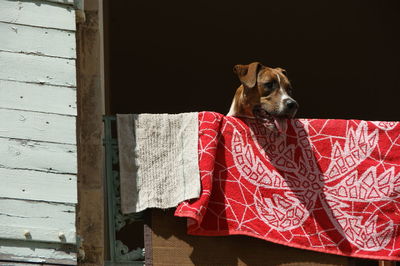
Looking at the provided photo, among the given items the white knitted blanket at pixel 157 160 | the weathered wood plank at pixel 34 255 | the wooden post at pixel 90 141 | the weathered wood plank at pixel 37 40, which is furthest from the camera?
the white knitted blanket at pixel 157 160

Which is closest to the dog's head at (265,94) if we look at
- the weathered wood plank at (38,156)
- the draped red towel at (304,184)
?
the draped red towel at (304,184)

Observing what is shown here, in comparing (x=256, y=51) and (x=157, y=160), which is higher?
(x=256, y=51)

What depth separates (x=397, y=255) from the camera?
302 inches

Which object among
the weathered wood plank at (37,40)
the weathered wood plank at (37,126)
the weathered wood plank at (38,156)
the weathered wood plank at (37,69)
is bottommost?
the weathered wood plank at (38,156)

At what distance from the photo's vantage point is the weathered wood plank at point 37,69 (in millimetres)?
7055

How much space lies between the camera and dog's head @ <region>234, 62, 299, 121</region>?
7738 millimetres

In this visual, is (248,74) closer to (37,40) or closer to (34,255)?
(37,40)

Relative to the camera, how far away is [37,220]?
6.79 meters

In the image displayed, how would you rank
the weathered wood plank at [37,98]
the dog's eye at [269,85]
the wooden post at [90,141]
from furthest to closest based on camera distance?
the dog's eye at [269,85], the wooden post at [90,141], the weathered wood plank at [37,98]

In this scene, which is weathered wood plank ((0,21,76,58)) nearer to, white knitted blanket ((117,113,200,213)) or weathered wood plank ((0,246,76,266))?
white knitted blanket ((117,113,200,213))

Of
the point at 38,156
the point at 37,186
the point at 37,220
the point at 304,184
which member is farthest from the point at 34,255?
the point at 304,184

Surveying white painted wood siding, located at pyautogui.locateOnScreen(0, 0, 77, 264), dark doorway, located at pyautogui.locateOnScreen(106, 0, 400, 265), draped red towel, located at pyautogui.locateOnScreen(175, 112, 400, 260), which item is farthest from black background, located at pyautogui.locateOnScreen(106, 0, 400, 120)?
white painted wood siding, located at pyautogui.locateOnScreen(0, 0, 77, 264)

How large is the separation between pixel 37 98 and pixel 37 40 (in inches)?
15.4

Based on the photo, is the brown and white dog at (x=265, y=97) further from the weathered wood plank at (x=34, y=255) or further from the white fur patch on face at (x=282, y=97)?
the weathered wood plank at (x=34, y=255)
